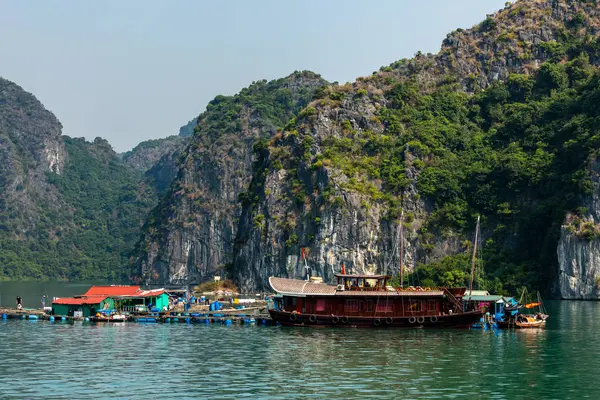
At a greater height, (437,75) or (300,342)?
(437,75)

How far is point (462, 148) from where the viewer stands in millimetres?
150750

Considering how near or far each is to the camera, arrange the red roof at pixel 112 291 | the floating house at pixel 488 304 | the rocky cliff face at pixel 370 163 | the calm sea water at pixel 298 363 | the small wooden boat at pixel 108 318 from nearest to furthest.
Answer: the calm sea water at pixel 298 363 → the floating house at pixel 488 304 → the small wooden boat at pixel 108 318 → the red roof at pixel 112 291 → the rocky cliff face at pixel 370 163

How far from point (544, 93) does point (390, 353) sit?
106 m

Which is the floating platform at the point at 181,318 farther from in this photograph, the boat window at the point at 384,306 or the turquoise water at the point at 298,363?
the boat window at the point at 384,306

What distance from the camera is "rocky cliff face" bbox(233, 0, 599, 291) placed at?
138500mm

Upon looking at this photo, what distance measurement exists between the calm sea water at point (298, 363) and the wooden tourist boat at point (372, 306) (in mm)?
2253

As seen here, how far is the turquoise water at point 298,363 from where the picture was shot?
4441cm

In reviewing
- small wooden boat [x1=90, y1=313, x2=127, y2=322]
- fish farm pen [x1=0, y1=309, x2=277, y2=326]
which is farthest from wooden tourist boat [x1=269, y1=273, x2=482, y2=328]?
small wooden boat [x1=90, y1=313, x2=127, y2=322]

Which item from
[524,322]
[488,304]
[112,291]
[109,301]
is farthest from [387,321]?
[112,291]

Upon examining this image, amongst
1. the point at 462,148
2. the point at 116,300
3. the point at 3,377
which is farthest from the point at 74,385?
the point at 462,148

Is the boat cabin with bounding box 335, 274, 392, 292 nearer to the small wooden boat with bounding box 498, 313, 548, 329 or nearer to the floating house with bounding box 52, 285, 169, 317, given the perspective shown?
the small wooden boat with bounding box 498, 313, 548, 329

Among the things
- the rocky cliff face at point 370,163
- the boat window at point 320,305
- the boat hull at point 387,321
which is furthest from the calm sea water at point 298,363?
the rocky cliff face at point 370,163

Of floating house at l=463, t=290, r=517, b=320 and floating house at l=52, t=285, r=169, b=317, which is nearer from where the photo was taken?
A: floating house at l=463, t=290, r=517, b=320

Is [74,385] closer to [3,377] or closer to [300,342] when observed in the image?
[3,377]
